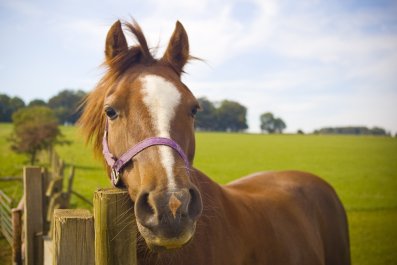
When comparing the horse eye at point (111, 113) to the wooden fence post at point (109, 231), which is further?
the horse eye at point (111, 113)

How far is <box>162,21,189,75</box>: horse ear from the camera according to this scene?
288 centimetres

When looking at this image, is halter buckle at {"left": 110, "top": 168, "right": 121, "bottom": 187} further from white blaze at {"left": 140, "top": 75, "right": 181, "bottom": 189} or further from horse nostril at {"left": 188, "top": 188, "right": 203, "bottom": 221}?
horse nostril at {"left": 188, "top": 188, "right": 203, "bottom": 221}

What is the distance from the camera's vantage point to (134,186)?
1936mm

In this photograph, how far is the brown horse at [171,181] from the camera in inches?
65.0

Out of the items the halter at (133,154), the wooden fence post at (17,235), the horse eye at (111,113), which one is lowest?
the wooden fence post at (17,235)

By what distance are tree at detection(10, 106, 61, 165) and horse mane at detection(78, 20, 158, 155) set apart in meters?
20.3

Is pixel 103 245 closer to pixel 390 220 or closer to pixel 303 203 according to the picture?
pixel 303 203

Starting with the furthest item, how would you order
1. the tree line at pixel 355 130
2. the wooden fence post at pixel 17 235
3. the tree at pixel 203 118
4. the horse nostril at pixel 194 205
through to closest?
the tree line at pixel 355 130
the wooden fence post at pixel 17 235
the tree at pixel 203 118
the horse nostril at pixel 194 205

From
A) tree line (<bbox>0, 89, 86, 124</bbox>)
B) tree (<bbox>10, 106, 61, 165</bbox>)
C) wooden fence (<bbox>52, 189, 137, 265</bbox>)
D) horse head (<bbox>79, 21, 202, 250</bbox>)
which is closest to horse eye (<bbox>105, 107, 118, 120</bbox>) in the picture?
horse head (<bbox>79, 21, 202, 250</bbox>)

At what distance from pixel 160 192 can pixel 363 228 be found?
11.8 m

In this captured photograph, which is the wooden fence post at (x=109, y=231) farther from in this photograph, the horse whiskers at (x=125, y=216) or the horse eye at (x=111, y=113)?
the horse eye at (x=111, y=113)

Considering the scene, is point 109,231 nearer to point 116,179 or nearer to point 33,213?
point 116,179

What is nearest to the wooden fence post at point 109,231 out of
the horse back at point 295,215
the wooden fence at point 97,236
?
the wooden fence at point 97,236

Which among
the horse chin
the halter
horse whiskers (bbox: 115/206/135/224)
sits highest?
the halter
